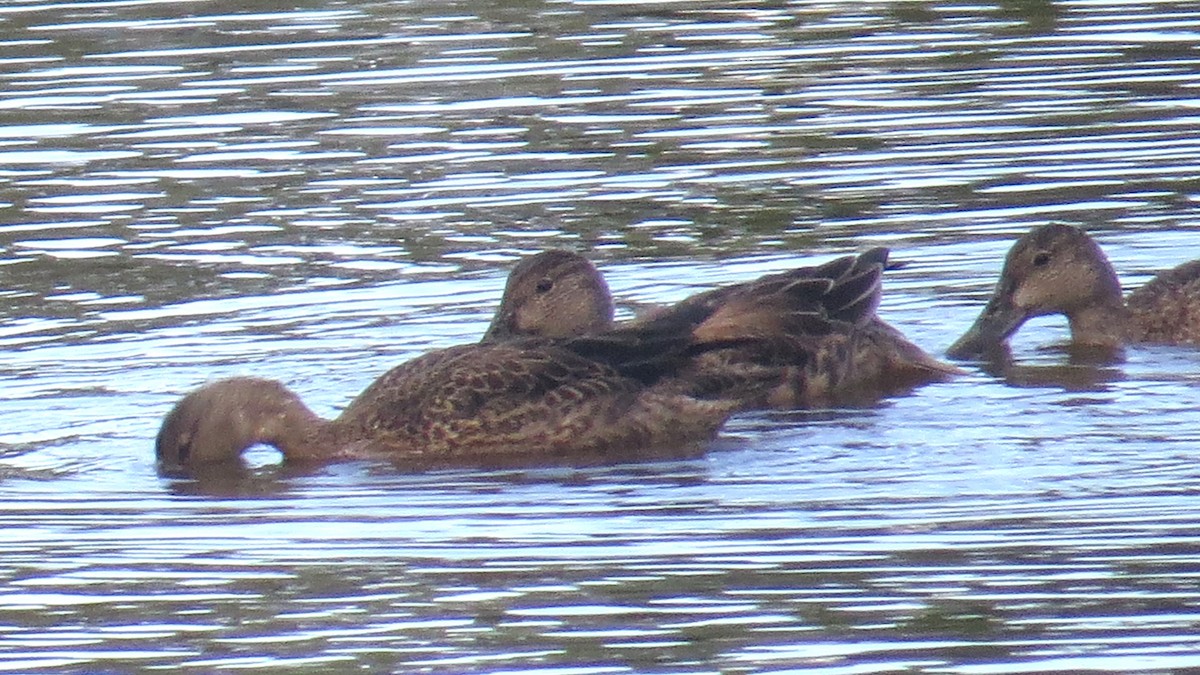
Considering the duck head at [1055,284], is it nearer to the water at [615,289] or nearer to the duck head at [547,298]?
the water at [615,289]

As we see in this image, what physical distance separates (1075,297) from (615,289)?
2070mm

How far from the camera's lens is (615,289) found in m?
12.5

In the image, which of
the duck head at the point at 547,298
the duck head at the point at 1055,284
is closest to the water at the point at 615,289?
the duck head at the point at 1055,284

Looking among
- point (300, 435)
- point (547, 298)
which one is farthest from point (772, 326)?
point (300, 435)

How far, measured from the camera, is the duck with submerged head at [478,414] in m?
9.97

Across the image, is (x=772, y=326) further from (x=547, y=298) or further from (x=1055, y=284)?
(x=1055, y=284)

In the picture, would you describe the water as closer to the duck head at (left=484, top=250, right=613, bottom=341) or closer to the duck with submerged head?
the duck with submerged head

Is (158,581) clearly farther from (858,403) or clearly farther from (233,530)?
(858,403)

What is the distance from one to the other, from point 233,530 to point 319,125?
23.4 ft

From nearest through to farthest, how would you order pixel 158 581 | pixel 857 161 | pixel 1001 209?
pixel 158 581 < pixel 1001 209 < pixel 857 161

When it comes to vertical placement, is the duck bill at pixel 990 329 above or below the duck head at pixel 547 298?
below

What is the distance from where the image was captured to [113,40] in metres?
18.3

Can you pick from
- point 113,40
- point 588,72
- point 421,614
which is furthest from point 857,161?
point 421,614

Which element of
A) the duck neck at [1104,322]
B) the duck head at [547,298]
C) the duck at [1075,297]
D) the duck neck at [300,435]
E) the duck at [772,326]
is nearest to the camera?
the duck neck at [300,435]
